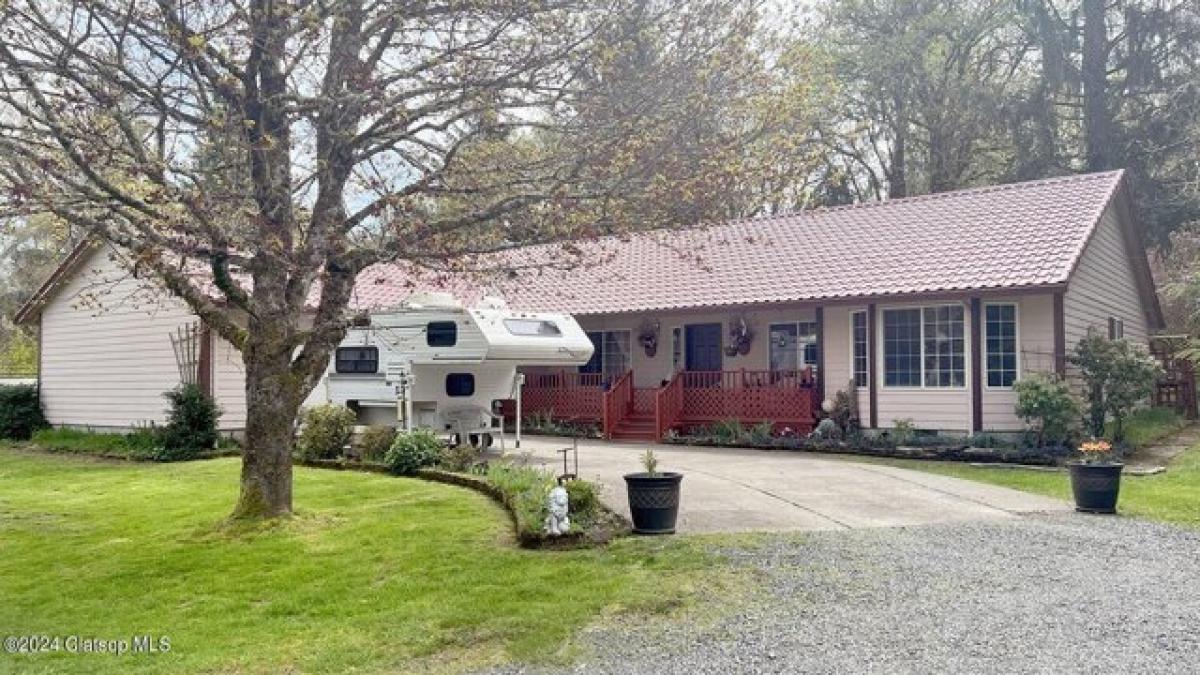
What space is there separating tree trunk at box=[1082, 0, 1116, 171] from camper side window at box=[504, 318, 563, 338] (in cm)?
2024

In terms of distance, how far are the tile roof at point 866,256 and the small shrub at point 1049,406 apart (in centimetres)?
157

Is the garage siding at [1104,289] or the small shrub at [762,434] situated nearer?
the garage siding at [1104,289]

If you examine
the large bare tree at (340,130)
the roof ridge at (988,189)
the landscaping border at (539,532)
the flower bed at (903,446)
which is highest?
the roof ridge at (988,189)

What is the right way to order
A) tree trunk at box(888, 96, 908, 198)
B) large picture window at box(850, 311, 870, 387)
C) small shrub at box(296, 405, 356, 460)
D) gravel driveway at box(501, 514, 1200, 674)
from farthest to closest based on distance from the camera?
tree trunk at box(888, 96, 908, 198) → large picture window at box(850, 311, 870, 387) → small shrub at box(296, 405, 356, 460) → gravel driveway at box(501, 514, 1200, 674)

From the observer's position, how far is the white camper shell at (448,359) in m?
12.9

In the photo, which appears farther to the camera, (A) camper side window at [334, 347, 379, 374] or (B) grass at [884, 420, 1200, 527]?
(A) camper side window at [334, 347, 379, 374]

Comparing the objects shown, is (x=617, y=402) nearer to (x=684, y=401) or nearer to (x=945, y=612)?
(x=684, y=401)

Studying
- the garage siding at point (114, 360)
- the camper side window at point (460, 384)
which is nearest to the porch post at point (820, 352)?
the camper side window at point (460, 384)

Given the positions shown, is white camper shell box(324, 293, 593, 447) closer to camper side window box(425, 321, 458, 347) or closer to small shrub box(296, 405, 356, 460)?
camper side window box(425, 321, 458, 347)

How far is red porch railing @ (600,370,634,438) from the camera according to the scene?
18.3 m

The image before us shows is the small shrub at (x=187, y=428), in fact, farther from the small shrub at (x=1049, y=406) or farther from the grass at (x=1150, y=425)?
the grass at (x=1150, y=425)

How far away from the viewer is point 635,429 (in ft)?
59.9

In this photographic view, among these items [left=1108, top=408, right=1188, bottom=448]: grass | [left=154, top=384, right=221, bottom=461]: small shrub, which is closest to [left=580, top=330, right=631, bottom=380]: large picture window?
[left=154, top=384, right=221, bottom=461]: small shrub

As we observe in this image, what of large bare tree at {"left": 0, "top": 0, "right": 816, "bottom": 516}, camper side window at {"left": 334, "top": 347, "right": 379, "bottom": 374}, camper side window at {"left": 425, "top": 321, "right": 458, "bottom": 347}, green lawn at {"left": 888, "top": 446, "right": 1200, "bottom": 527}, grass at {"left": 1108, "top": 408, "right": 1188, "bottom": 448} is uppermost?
large bare tree at {"left": 0, "top": 0, "right": 816, "bottom": 516}
